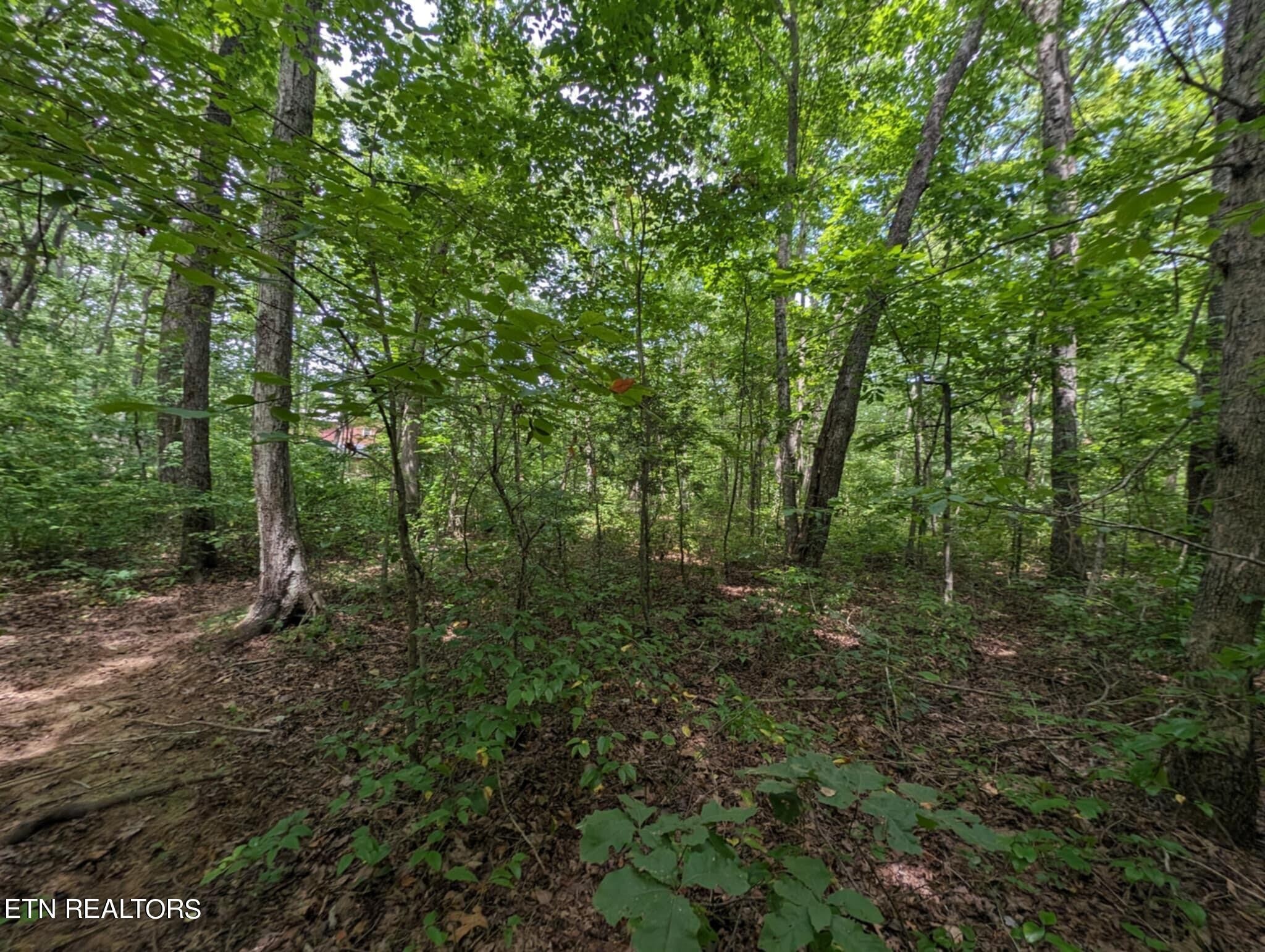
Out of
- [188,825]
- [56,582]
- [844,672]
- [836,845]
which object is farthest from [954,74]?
[56,582]

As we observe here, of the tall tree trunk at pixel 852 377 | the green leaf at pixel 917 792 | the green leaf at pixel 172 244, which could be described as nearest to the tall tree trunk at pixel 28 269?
the green leaf at pixel 172 244

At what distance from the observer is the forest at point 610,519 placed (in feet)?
5.24

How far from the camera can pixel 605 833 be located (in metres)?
1.38

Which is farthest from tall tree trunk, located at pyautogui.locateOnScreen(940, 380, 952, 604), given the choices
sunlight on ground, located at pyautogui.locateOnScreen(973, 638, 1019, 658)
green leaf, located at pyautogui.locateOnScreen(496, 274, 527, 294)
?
green leaf, located at pyautogui.locateOnScreen(496, 274, 527, 294)

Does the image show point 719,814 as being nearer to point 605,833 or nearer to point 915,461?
point 605,833

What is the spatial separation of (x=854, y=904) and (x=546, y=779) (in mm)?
2075

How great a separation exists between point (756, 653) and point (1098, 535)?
440 centimetres

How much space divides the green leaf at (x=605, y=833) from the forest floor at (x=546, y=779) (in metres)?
0.90

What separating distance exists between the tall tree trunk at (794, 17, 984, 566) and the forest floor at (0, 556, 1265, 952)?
3.49ft

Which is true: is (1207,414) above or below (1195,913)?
above

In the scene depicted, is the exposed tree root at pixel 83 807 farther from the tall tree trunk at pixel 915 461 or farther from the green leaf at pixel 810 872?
the tall tree trunk at pixel 915 461

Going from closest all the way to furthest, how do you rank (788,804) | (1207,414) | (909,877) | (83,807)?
(788,804), (909,877), (83,807), (1207,414)

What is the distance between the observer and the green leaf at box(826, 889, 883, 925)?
1.24 metres

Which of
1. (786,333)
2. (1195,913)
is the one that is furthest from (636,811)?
(786,333)
